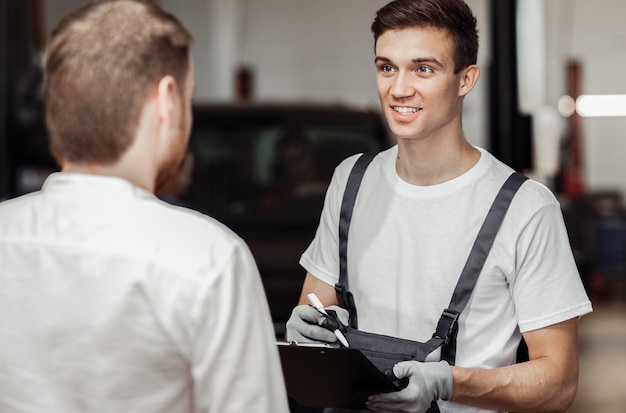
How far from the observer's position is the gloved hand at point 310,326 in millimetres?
1750

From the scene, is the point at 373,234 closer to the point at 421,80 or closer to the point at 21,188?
the point at 421,80

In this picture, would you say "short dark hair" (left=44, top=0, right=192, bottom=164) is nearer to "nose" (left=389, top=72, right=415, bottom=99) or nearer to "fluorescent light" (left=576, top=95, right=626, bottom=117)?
"nose" (left=389, top=72, right=415, bottom=99)

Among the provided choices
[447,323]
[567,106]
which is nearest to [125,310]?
[447,323]

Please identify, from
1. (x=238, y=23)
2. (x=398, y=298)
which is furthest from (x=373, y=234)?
(x=238, y=23)

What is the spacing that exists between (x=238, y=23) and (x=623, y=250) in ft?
17.9

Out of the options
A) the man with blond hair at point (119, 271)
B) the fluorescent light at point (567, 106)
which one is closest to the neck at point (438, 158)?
the man with blond hair at point (119, 271)

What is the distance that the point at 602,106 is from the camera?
1334 cm

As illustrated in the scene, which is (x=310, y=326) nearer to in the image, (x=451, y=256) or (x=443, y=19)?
(x=451, y=256)

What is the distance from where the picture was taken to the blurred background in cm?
324

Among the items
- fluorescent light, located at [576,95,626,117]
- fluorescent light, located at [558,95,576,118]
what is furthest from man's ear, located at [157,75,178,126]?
fluorescent light, located at [576,95,626,117]

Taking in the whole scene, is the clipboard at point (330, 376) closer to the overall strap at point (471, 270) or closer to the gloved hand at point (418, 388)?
the gloved hand at point (418, 388)

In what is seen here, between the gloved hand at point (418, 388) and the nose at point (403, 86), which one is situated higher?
the nose at point (403, 86)

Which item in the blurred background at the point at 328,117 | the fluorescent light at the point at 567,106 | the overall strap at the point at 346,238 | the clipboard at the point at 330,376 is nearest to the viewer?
the clipboard at the point at 330,376

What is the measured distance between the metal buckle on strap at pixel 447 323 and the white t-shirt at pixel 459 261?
0.09 ft
